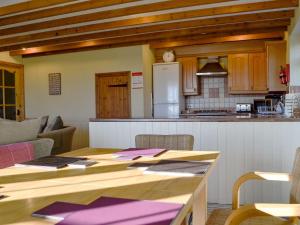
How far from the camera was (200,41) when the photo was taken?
20.6ft

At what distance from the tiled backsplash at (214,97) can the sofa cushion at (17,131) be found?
4.35m

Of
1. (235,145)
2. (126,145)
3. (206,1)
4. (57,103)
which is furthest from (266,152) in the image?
(57,103)

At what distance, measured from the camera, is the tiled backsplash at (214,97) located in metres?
6.76

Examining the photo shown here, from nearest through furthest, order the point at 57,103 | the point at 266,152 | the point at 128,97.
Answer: the point at 266,152
the point at 128,97
the point at 57,103

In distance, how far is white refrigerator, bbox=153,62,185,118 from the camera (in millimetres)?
6496

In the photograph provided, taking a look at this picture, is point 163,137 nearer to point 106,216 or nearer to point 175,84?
point 106,216

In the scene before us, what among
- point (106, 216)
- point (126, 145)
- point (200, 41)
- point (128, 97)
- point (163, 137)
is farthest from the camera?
point (128, 97)

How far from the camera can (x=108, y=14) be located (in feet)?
14.2

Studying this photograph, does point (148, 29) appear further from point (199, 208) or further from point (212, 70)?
point (199, 208)

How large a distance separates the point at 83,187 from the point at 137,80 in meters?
5.46

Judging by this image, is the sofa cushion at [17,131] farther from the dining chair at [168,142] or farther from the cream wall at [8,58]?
the cream wall at [8,58]

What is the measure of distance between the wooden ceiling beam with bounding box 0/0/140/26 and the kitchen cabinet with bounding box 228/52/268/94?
340 centimetres

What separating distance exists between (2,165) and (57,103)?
16.6ft

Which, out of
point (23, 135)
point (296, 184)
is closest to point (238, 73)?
point (23, 135)
